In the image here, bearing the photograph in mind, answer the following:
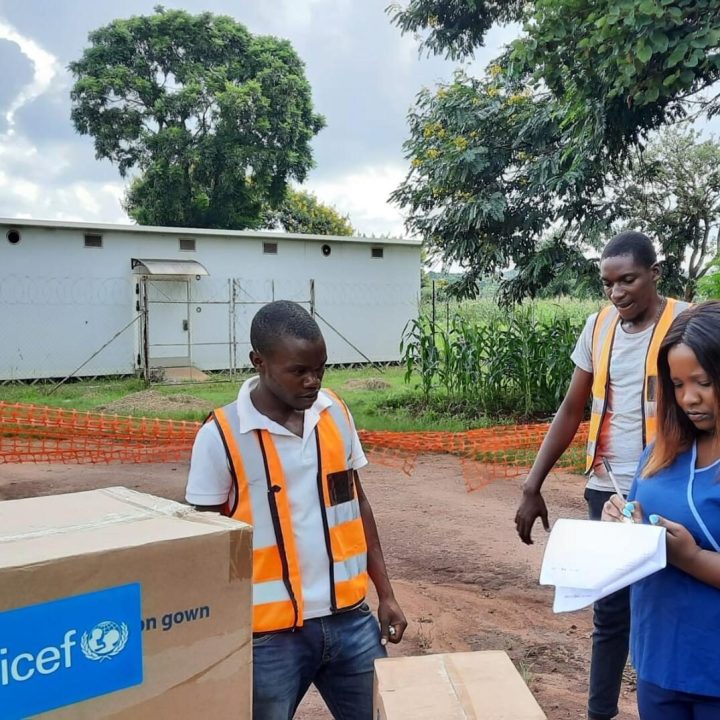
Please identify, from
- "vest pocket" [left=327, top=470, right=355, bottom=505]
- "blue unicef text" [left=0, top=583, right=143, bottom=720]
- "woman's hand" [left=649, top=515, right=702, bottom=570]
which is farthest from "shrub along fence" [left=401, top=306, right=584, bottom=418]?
"blue unicef text" [left=0, top=583, right=143, bottom=720]

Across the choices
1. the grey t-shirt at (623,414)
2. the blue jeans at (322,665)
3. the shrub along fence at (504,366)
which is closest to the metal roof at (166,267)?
the shrub along fence at (504,366)

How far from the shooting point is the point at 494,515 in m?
5.71

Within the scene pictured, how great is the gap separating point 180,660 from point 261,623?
0.58 meters

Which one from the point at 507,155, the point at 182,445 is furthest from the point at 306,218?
the point at 182,445

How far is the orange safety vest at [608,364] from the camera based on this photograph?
2.62m

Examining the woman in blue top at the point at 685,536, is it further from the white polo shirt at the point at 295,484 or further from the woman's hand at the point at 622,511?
the white polo shirt at the point at 295,484

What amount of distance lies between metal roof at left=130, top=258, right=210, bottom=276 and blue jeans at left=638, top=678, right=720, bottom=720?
1367 centimetres

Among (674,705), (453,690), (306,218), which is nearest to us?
(453,690)

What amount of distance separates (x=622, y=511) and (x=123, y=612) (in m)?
1.12

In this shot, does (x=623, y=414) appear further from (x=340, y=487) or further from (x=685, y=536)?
(x=340, y=487)

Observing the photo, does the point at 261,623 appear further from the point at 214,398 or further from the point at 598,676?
the point at 214,398

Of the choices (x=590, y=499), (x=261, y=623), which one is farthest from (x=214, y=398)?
(x=261, y=623)

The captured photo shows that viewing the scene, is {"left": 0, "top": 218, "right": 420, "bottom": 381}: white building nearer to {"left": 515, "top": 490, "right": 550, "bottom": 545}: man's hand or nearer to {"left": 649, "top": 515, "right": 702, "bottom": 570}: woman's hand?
{"left": 515, "top": 490, "right": 550, "bottom": 545}: man's hand

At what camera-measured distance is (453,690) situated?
1325mm
